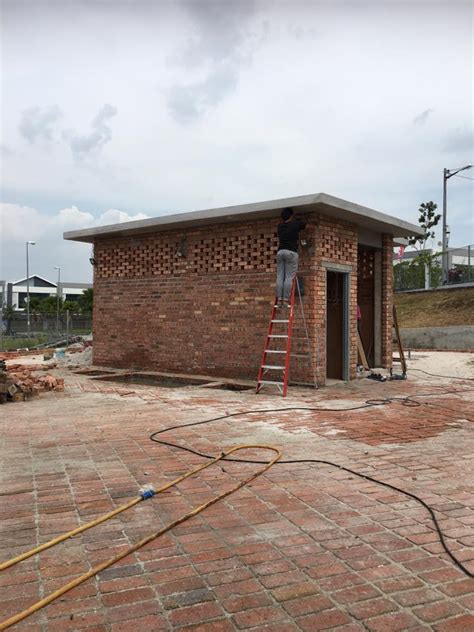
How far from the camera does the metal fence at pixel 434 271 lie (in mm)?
26312

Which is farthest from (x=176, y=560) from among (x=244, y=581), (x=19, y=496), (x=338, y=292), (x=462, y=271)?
(x=462, y=271)

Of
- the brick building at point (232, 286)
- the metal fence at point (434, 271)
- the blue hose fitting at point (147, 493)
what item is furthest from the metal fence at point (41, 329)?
the blue hose fitting at point (147, 493)

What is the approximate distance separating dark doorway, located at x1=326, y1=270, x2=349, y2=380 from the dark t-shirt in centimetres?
167

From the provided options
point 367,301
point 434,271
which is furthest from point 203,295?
point 434,271

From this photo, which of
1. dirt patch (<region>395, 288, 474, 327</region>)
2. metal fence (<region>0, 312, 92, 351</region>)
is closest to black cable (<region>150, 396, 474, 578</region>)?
dirt patch (<region>395, 288, 474, 327</region>)

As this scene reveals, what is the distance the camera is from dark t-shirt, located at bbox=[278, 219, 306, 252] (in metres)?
8.77

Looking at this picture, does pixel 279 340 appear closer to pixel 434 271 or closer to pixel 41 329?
pixel 41 329

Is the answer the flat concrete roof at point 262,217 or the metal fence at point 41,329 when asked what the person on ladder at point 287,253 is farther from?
the metal fence at point 41,329

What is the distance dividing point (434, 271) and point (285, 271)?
23.0m

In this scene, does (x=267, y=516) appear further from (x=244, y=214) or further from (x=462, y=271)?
(x=462, y=271)

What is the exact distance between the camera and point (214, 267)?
10.4 meters

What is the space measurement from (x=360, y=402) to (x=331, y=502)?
426 centimetres

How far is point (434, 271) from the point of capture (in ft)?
97.1

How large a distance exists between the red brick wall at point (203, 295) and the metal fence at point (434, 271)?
60.5 feet
